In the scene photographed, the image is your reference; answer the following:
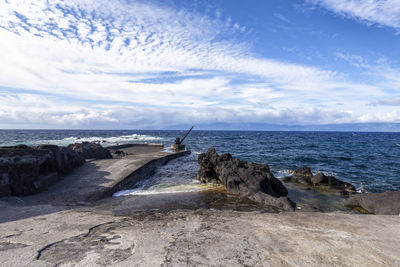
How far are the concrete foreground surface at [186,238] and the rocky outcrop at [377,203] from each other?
4497 mm

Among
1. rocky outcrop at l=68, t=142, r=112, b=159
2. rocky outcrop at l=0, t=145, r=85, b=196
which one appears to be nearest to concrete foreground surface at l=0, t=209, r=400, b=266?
rocky outcrop at l=0, t=145, r=85, b=196

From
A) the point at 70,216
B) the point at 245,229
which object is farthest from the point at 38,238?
the point at 245,229

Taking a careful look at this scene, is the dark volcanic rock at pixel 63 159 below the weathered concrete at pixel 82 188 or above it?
above

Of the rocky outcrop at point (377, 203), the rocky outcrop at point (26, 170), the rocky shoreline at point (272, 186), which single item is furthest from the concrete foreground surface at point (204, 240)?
the rocky outcrop at point (377, 203)

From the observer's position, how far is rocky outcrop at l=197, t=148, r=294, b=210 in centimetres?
1017

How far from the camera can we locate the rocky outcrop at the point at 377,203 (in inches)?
378

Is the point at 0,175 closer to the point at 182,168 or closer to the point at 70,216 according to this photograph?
the point at 70,216

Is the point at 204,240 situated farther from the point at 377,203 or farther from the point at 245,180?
the point at 377,203

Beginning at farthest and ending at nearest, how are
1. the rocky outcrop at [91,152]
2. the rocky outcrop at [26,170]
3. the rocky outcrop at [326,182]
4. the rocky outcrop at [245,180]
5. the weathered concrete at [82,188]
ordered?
the rocky outcrop at [91,152] → the rocky outcrop at [326,182] → the rocky outcrop at [245,180] → the rocky outcrop at [26,170] → the weathered concrete at [82,188]

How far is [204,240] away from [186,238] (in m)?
0.42

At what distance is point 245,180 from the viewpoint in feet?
39.4

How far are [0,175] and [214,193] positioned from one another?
9491 mm

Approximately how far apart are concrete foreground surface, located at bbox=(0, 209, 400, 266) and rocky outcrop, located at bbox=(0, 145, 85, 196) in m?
3.76

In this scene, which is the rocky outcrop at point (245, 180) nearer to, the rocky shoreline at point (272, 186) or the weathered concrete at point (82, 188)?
the rocky shoreline at point (272, 186)
